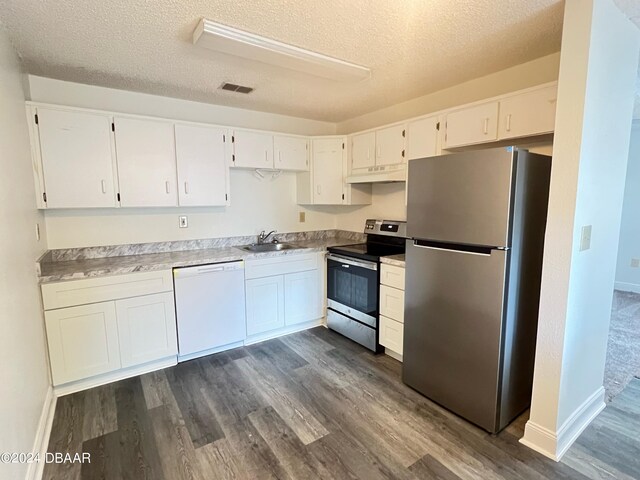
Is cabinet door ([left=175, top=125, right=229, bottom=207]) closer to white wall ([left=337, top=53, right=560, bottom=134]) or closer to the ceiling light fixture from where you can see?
the ceiling light fixture

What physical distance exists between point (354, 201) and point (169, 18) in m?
2.39

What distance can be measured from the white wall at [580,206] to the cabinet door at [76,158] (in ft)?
10.1

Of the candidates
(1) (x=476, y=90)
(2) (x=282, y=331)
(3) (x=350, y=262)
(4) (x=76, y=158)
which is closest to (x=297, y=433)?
(2) (x=282, y=331)

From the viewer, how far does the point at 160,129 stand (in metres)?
2.81

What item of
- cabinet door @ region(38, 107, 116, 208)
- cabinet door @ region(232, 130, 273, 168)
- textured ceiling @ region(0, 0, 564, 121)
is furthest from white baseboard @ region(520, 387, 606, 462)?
cabinet door @ region(38, 107, 116, 208)

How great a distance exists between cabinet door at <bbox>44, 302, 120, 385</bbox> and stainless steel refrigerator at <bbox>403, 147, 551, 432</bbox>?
2.31 metres

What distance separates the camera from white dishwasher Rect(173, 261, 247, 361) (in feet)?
9.11

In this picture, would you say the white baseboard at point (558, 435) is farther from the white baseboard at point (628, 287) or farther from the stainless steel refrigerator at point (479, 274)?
the white baseboard at point (628, 287)

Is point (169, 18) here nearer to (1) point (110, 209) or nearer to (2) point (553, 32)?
(1) point (110, 209)

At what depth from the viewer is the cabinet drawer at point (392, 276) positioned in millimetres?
2680

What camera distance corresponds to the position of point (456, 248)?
2.07 meters

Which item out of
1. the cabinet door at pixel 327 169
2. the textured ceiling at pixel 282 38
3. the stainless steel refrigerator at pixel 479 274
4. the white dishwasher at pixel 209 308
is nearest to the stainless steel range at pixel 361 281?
the cabinet door at pixel 327 169

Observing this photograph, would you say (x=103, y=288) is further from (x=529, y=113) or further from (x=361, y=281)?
(x=529, y=113)

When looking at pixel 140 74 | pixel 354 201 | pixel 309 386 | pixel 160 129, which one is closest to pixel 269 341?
pixel 309 386
